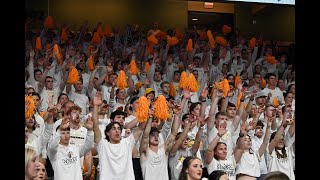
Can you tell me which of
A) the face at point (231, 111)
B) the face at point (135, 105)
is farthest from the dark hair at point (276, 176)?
the face at point (135, 105)

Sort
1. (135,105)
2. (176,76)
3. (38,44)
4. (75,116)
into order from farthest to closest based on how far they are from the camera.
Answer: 1. (176,76)
2. (38,44)
3. (135,105)
4. (75,116)

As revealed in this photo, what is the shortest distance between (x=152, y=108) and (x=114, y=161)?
960 millimetres

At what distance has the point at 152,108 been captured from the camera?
30.8 feet

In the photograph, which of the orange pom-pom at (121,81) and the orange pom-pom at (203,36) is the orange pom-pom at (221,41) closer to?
the orange pom-pom at (203,36)

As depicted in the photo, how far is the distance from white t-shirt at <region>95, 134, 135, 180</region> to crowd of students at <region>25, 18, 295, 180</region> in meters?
0.01

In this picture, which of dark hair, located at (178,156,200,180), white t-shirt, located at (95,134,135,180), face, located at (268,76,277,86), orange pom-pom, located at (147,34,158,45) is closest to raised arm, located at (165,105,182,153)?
dark hair, located at (178,156,200,180)

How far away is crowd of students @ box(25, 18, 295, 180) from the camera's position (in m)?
8.84

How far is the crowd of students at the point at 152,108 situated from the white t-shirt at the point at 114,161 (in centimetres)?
1

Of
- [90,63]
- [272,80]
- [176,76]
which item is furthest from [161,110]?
[272,80]

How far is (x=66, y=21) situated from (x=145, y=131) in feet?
21.1

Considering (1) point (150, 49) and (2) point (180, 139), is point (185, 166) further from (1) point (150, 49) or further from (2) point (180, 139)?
(1) point (150, 49)

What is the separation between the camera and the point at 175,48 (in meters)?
13.7

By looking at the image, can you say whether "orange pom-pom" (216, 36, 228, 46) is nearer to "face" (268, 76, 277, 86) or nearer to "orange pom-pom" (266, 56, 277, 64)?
"orange pom-pom" (266, 56, 277, 64)
